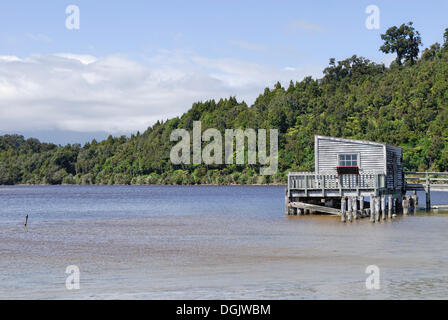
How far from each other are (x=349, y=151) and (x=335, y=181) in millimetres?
2951

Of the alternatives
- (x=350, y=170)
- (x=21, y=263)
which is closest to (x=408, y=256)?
(x=21, y=263)

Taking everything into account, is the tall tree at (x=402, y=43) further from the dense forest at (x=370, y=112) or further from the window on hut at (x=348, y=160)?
the window on hut at (x=348, y=160)

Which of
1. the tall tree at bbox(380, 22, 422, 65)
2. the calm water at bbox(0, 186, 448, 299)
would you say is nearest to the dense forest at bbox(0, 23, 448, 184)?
the tall tree at bbox(380, 22, 422, 65)

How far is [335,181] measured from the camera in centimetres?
4509

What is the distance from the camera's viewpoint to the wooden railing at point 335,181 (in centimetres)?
4428

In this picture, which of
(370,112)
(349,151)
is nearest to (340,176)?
(349,151)

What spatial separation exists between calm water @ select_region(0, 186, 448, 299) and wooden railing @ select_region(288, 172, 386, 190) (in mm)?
4407

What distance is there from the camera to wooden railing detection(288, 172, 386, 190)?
145 feet

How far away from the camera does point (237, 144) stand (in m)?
Result: 182

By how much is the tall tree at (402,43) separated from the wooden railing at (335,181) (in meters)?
148

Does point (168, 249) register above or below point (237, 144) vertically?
below

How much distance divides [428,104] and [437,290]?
12240 centimetres

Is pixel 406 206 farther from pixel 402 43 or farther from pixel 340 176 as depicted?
pixel 402 43
